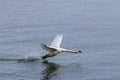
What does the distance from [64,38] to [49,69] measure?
22.1ft

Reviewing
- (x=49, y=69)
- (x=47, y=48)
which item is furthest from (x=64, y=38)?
(x=49, y=69)

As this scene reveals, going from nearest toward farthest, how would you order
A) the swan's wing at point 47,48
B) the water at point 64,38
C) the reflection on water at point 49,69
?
the reflection on water at point 49,69, the water at point 64,38, the swan's wing at point 47,48

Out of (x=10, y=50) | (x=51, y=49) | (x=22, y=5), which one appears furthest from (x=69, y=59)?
(x=22, y=5)

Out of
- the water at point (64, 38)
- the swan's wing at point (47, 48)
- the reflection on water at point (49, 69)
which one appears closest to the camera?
the reflection on water at point (49, 69)

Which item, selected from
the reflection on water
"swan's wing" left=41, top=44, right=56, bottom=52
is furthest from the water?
"swan's wing" left=41, top=44, right=56, bottom=52

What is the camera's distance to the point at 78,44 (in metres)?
36.9

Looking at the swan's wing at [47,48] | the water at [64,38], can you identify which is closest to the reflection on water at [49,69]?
the water at [64,38]

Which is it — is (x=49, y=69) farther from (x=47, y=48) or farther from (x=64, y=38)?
(x=64, y=38)

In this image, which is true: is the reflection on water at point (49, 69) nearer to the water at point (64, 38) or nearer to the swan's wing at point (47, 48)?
the water at point (64, 38)

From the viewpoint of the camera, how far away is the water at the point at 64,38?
103 feet

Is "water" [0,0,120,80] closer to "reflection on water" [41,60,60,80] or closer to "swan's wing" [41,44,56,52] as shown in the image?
"reflection on water" [41,60,60,80]

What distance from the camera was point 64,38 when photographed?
38938 millimetres

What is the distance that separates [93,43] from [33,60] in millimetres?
5113

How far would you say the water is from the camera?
31.4 meters
